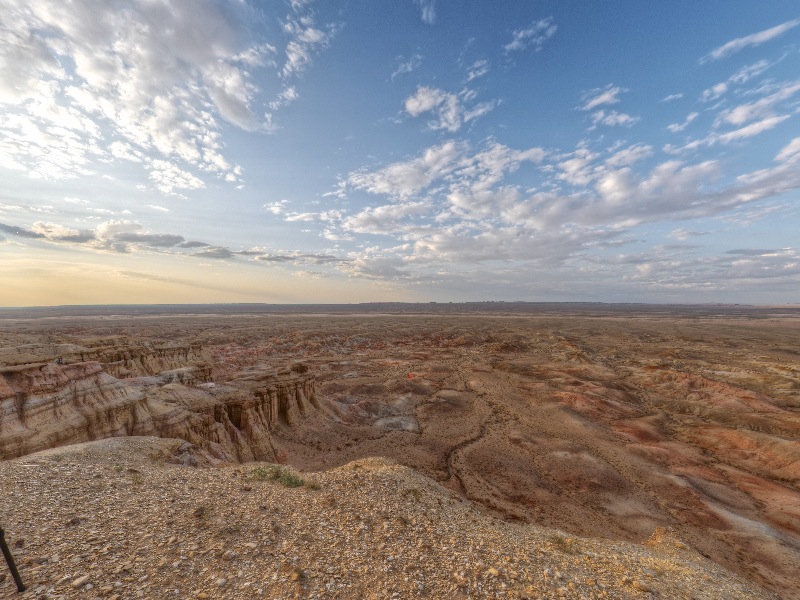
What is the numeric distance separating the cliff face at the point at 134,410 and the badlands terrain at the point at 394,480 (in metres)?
0.14

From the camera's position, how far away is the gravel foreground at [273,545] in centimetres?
755

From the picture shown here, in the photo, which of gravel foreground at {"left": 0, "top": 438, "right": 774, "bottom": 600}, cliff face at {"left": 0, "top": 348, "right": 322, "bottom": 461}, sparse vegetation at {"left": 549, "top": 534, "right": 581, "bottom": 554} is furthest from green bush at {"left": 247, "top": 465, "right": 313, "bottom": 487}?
cliff face at {"left": 0, "top": 348, "right": 322, "bottom": 461}

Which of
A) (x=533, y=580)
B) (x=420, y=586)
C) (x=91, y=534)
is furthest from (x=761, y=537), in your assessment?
(x=91, y=534)

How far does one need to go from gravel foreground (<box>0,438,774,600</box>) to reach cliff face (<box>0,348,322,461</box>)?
9463 mm

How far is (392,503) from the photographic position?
13000mm

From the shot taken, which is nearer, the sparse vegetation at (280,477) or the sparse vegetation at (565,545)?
the sparse vegetation at (565,545)

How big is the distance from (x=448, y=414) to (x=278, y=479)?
30332mm

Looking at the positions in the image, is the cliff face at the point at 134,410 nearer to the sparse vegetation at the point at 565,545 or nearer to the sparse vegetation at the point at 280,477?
the sparse vegetation at the point at 280,477

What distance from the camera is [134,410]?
2456 cm

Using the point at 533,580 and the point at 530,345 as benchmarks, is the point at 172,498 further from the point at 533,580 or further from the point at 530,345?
the point at 530,345

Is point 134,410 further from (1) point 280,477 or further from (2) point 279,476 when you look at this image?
(1) point 280,477

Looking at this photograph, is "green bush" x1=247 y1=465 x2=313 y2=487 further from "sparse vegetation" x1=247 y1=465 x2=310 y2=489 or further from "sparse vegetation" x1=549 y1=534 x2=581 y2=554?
"sparse vegetation" x1=549 y1=534 x2=581 y2=554

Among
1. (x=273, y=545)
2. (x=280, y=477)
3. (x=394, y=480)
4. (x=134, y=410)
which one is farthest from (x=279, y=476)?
(x=134, y=410)

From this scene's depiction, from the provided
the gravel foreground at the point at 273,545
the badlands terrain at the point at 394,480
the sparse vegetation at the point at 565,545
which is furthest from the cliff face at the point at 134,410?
the sparse vegetation at the point at 565,545
